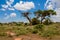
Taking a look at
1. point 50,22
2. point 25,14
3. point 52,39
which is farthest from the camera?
point 50,22

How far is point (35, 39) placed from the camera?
14258 mm

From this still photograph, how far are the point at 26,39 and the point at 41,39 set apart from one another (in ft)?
4.19

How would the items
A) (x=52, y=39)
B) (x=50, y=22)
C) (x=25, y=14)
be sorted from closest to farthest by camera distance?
(x=52, y=39), (x=25, y=14), (x=50, y=22)

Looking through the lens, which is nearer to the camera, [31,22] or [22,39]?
[22,39]

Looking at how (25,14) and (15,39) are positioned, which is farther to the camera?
(25,14)

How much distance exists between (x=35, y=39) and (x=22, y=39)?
1.10 meters

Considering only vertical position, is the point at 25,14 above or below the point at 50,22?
above

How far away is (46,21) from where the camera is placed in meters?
44.3

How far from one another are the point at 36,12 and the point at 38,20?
4674 mm

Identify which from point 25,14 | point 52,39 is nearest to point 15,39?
point 52,39

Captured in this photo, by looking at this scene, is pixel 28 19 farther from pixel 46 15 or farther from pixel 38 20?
pixel 46 15

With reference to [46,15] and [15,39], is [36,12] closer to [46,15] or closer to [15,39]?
[46,15]

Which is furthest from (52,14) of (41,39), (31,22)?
(41,39)

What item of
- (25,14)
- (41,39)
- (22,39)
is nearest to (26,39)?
(22,39)
